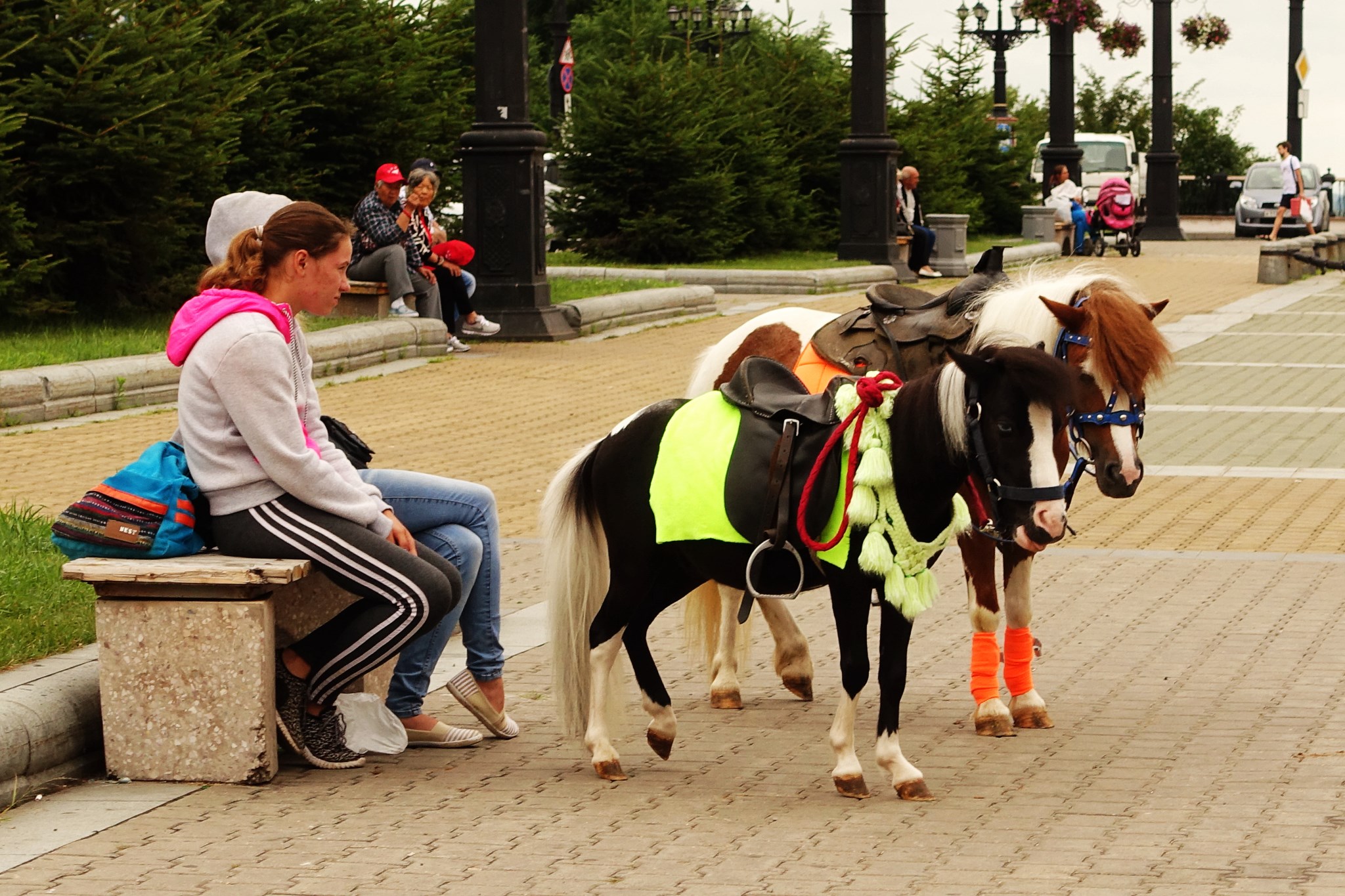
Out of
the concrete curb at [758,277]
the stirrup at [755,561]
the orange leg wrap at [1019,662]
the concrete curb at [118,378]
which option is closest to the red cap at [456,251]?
the concrete curb at [118,378]

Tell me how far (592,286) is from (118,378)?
9.29 m

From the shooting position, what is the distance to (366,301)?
17.8 m

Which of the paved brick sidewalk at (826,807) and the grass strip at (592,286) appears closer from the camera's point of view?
the paved brick sidewalk at (826,807)

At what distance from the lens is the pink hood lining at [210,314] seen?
5.40 m

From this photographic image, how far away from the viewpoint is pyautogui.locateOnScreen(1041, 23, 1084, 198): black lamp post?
36906 millimetres

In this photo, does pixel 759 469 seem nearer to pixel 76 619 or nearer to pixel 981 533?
pixel 981 533

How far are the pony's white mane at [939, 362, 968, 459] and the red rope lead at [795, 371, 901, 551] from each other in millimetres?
210

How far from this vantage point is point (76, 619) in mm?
6488

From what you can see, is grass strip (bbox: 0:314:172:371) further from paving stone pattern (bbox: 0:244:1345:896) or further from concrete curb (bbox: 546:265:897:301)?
concrete curb (bbox: 546:265:897:301)

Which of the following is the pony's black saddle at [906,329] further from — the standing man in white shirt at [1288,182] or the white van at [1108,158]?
the white van at [1108,158]

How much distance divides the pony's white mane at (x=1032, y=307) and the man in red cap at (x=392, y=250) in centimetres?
1153

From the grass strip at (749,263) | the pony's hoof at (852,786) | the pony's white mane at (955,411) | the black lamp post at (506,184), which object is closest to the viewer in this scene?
the pony's white mane at (955,411)

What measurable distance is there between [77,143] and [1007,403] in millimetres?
12300

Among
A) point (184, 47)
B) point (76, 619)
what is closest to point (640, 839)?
point (76, 619)
